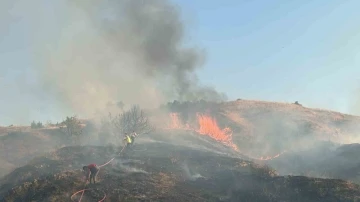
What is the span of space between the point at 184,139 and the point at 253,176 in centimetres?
2662

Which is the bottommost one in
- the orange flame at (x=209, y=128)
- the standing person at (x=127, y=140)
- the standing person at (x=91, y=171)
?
the standing person at (x=91, y=171)

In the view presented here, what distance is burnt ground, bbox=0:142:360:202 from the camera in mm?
18469

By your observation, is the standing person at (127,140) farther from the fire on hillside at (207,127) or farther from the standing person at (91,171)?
the fire on hillside at (207,127)

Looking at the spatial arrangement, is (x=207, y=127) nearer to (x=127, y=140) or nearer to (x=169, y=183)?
(x=127, y=140)

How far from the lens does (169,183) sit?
22.8 meters

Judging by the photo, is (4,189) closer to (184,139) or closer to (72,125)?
(72,125)

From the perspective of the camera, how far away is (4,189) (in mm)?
24875

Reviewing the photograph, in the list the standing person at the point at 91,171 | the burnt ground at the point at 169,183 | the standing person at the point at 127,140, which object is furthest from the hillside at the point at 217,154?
the standing person at the point at 127,140

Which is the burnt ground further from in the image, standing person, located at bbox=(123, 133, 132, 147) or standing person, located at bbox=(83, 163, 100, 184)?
standing person, located at bbox=(123, 133, 132, 147)

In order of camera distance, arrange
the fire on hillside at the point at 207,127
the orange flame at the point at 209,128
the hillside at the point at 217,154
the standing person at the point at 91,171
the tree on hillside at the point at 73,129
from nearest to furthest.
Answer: the standing person at the point at 91,171, the hillside at the point at 217,154, the tree on hillside at the point at 73,129, the orange flame at the point at 209,128, the fire on hillside at the point at 207,127

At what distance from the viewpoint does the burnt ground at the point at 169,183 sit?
60.6 feet

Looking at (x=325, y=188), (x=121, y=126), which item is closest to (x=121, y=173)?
(x=325, y=188)

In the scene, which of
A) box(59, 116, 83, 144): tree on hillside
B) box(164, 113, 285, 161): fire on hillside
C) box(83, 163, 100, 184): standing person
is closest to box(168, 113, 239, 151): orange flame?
box(164, 113, 285, 161): fire on hillside

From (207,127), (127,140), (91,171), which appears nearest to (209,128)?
(207,127)
